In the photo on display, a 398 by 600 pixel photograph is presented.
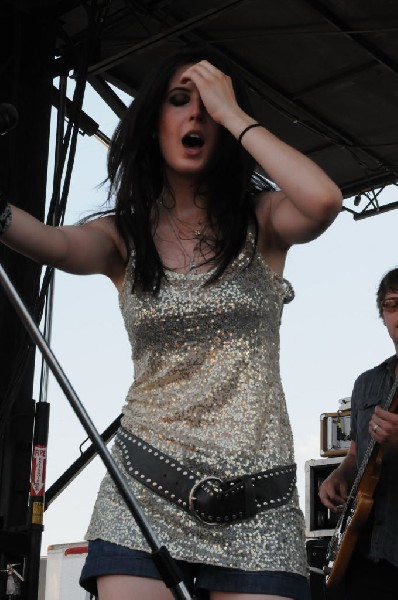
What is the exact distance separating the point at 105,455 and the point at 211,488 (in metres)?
0.31

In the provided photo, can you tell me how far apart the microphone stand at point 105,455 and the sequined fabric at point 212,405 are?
236mm

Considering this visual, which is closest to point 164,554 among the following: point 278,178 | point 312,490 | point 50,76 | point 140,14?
point 278,178

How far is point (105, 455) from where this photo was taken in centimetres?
140

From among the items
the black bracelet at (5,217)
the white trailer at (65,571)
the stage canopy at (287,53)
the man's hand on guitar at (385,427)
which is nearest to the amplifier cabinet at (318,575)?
the man's hand on guitar at (385,427)

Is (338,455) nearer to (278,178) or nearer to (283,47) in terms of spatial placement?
(283,47)

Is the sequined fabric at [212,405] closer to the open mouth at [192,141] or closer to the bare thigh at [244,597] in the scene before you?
the bare thigh at [244,597]

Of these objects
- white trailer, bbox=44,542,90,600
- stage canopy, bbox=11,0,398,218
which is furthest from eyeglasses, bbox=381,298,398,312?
white trailer, bbox=44,542,90,600

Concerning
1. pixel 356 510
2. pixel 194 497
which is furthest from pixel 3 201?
pixel 356 510

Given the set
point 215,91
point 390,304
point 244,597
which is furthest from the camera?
point 390,304

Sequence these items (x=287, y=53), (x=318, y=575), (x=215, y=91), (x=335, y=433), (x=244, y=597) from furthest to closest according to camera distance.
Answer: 1. (x=335, y=433)
2. (x=287, y=53)
3. (x=318, y=575)
4. (x=215, y=91)
5. (x=244, y=597)

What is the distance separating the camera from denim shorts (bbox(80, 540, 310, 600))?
1.64 meters

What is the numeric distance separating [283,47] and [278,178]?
138 inches

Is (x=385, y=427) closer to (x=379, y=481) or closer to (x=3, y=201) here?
(x=379, y=481)

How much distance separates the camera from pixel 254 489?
1664mm
